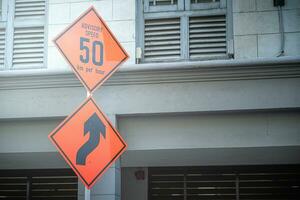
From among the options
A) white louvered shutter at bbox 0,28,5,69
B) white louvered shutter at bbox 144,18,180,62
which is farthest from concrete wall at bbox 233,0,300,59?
white louvered shutter at bbox 0,28,5,69

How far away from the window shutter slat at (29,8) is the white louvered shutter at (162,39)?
1.89 metres

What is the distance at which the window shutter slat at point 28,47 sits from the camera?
9227mm

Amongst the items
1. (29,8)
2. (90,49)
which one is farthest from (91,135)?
(29,8)

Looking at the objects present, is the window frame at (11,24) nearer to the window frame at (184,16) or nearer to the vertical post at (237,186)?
the window frame at (184,16)

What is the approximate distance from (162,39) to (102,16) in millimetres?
1064

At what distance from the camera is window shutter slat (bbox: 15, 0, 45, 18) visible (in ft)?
30.7

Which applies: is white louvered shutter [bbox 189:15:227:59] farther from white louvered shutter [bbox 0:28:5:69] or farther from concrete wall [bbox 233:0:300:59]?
white louvered shutter [bbox 0:28:5:69]

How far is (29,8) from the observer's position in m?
9.39

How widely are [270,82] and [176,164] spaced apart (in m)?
2.27

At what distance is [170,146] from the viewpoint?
Answer: 28.0 feet

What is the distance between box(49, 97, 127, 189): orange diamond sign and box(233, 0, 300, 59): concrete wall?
288 cm

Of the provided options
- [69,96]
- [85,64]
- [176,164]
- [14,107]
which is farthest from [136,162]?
[85,64]

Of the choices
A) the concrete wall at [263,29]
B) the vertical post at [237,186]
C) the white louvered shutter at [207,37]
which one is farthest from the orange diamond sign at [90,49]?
the vertical post at [237,186]

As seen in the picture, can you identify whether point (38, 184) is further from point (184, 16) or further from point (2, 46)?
point (184, 16)
